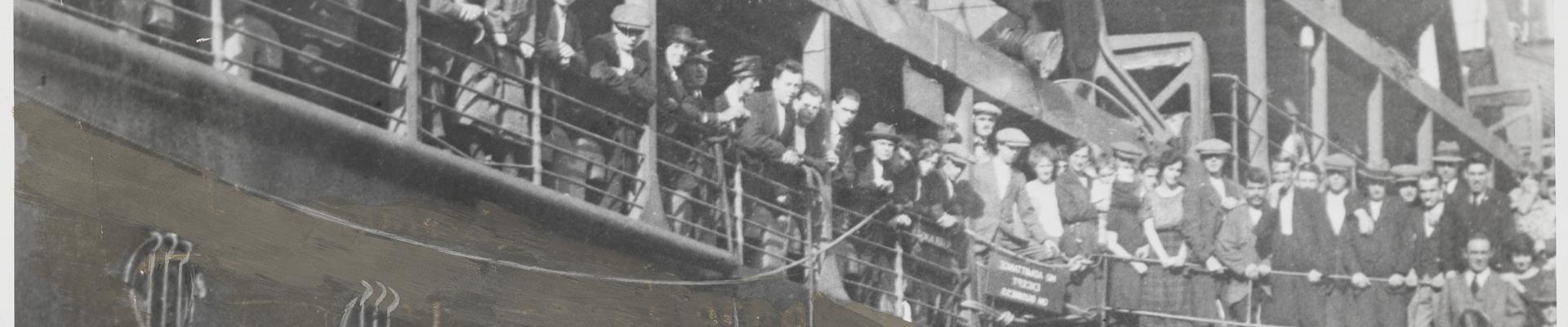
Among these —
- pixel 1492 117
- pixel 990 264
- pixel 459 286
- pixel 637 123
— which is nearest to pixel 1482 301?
pixel 1492 117

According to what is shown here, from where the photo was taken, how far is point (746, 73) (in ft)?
19.0

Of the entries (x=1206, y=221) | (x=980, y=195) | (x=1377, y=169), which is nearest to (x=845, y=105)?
(x=980, y=195)

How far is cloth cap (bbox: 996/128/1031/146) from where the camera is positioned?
6270 millimetres

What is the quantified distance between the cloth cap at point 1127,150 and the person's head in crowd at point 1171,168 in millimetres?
67

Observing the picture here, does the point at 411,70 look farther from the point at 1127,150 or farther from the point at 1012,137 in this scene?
the point at 1127,150

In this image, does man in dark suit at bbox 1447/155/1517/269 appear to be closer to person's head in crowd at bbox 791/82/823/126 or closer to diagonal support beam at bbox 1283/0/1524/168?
diagonal support beam at bbox 1283/0/1524/168

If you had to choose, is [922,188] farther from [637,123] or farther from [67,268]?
[67,268]

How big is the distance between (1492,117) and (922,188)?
1.70 meters

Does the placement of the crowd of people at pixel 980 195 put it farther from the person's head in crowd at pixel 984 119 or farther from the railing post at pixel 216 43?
the railing post at pixel 216 43

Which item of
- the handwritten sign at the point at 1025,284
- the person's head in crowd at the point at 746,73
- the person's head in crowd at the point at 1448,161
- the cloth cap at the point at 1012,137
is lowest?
the handwritten sign at the point at 1025,284

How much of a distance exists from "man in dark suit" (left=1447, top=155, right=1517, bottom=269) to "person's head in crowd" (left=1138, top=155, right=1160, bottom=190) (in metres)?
0.88

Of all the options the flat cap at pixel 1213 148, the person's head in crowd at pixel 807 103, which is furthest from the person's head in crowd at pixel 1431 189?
the person's head in crowd at pixel 807 103

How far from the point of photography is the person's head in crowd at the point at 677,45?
5.58m

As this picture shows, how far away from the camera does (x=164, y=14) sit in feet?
15.9
